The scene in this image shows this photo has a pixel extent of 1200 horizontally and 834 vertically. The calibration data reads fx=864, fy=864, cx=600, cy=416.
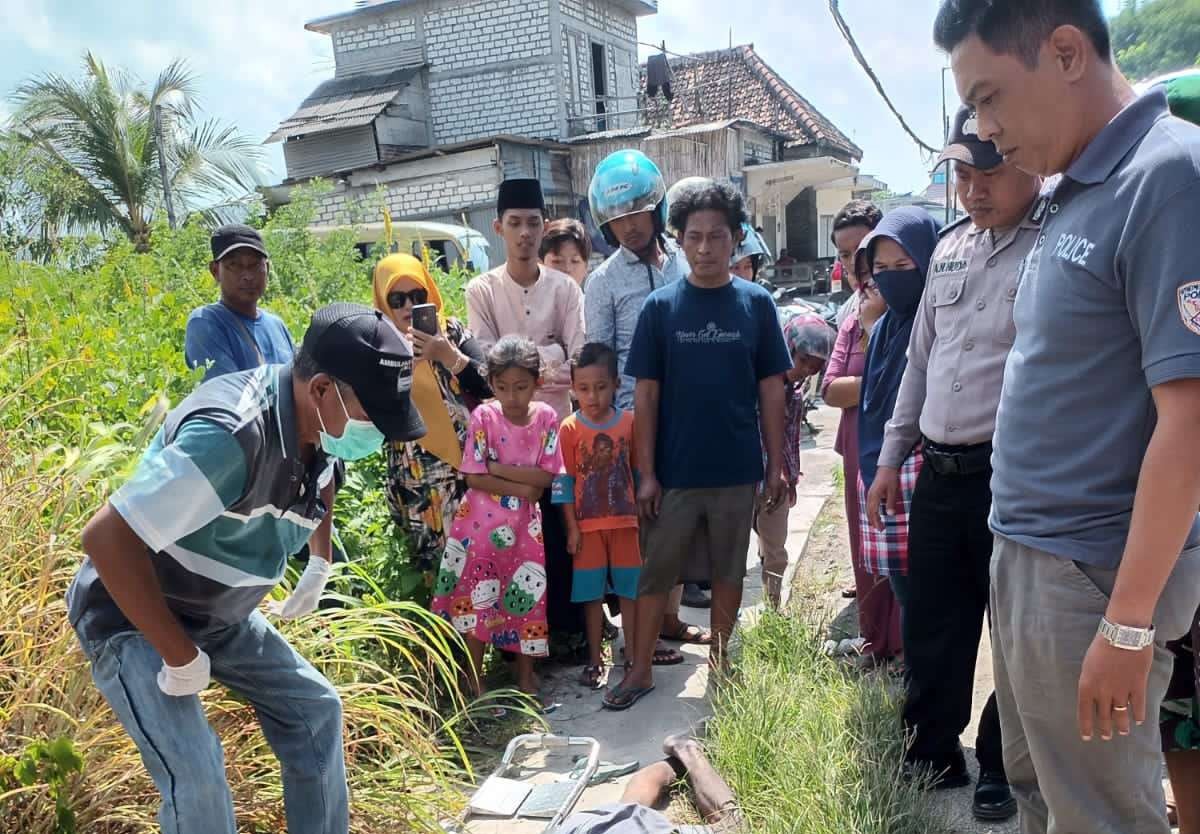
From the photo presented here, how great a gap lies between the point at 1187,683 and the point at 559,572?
2.46 meters

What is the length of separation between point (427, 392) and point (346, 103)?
19341 millimetres

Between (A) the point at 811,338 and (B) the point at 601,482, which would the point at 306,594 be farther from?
(A) the point at 811,338

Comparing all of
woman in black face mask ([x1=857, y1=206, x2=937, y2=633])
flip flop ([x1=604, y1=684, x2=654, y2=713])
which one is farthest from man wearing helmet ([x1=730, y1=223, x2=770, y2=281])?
flip flop ([x1=604, y1=684, x2=654, y2=713])

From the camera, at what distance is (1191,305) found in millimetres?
1346

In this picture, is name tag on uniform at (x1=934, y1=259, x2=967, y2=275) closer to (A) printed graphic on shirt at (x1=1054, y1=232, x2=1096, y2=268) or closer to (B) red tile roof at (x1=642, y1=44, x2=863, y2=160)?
(A) printed graphic on shirt at (x1=1054, y1=232, x2=1096, y2=268)

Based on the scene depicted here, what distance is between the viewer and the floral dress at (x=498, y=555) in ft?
11.6

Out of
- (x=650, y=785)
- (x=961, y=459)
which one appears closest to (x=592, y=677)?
(x=650, y=785)

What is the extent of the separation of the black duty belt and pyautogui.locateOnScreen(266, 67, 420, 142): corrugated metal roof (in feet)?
63.4

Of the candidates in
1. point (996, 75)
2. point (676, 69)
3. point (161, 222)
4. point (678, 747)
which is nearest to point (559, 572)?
point (678, 747)

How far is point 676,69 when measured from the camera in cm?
2294

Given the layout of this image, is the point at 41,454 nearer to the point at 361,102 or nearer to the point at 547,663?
the point at 547,663

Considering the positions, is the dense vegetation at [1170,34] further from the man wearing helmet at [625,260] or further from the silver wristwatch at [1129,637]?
the silver wristwatch at [1129,637]

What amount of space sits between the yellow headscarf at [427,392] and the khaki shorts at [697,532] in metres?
0.89

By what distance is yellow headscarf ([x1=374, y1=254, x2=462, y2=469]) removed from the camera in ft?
11.9
